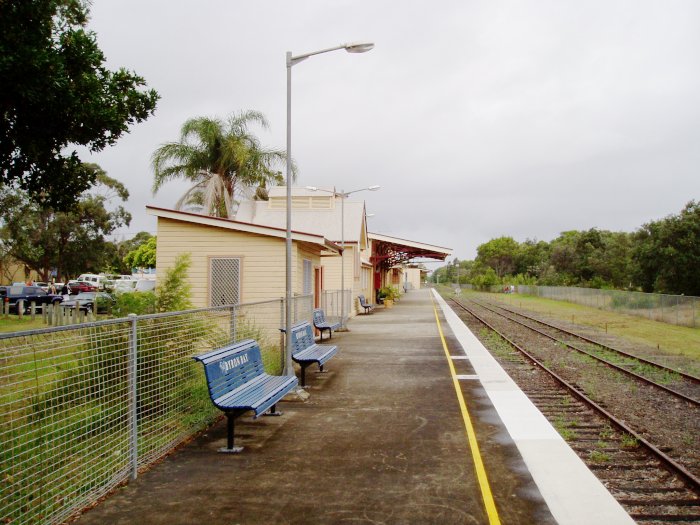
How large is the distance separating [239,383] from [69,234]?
47767 millimetres

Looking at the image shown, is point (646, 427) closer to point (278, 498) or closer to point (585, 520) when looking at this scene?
point (585, 520)

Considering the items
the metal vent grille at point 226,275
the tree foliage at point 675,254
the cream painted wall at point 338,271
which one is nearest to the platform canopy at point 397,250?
the cream painted wall at point 338,271

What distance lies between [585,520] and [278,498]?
253 centimetres

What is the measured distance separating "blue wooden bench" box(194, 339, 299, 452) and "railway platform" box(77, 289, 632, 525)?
0.47 meters

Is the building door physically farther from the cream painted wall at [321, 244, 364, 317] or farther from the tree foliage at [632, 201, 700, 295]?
the tree foliage at [632, 201, 700, 295]

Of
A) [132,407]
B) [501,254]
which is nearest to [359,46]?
[132,407]

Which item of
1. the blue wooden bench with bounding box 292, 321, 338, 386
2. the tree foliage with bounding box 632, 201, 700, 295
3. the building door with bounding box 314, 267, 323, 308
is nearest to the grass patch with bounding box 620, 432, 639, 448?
the blue wooden bench with bounding box 292, 321, 338, 386

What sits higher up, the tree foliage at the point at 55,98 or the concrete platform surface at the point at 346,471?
the tree foliage at the point at 55,98

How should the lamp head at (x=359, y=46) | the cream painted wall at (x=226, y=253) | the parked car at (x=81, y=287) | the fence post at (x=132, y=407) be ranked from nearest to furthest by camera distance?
1. the fence post at (x=132, y=407)
2. the lamp head at (x=359, y=46)
3. the cream painted wall at (x=226, y=253)
4. the parked car at (x=81, y=287)

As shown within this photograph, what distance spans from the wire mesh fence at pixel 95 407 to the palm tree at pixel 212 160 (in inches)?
855

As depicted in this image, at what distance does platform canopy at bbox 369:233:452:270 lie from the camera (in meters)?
39.0

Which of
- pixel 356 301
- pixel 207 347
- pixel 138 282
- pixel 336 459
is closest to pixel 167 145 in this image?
pixel 138 282

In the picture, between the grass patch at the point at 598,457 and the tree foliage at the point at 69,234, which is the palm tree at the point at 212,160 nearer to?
the tree foliage at the point at 69,234

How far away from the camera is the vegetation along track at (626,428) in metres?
5.05
